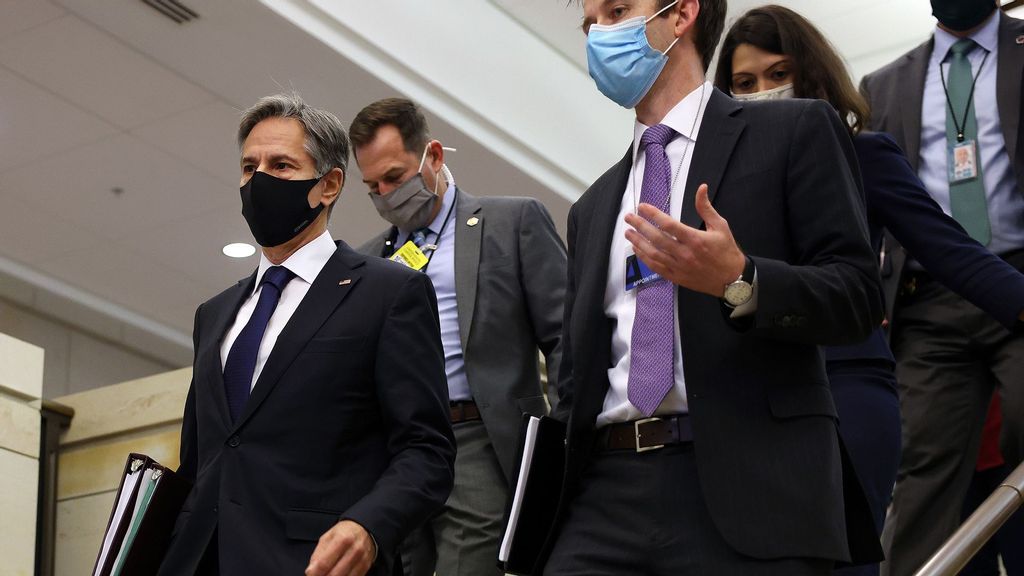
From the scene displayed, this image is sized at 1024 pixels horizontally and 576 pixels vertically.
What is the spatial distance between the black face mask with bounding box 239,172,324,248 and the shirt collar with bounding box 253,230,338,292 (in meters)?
0.04

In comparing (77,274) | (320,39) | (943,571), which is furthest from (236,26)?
(943,571)

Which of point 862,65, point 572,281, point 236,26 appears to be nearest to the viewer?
point 572,281

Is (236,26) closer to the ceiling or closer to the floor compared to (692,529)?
closer to the ceiling

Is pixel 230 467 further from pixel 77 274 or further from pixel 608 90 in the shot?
pixel 77 274

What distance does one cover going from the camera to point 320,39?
26.4ft

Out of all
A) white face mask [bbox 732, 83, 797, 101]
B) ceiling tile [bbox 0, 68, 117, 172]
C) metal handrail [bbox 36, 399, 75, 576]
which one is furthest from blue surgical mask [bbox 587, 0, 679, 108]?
ceiling tile [bbox 0, 68, 117, 172]

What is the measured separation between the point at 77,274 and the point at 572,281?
941cm

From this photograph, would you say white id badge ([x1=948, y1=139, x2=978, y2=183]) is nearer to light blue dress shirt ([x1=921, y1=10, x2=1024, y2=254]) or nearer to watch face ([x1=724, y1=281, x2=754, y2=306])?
light blue dress shirt ([x1=921, y1=10, x2=1024, y2=254])

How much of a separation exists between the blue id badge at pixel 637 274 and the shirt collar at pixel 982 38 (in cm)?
193

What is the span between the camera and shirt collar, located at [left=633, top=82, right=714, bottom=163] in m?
2.70

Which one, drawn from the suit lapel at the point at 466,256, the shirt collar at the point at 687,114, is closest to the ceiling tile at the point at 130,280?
the suit lapel at the point at 466,256

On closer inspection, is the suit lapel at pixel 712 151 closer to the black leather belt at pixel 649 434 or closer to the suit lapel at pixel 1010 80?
the black leather belt at pixel 649 434

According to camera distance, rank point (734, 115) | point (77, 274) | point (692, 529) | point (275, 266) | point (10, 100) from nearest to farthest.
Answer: point (692, 529) < point (734, 115) < point (275, 266) < point (10, 100) < point (77, 274)

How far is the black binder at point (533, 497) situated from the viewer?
2.53 metres
